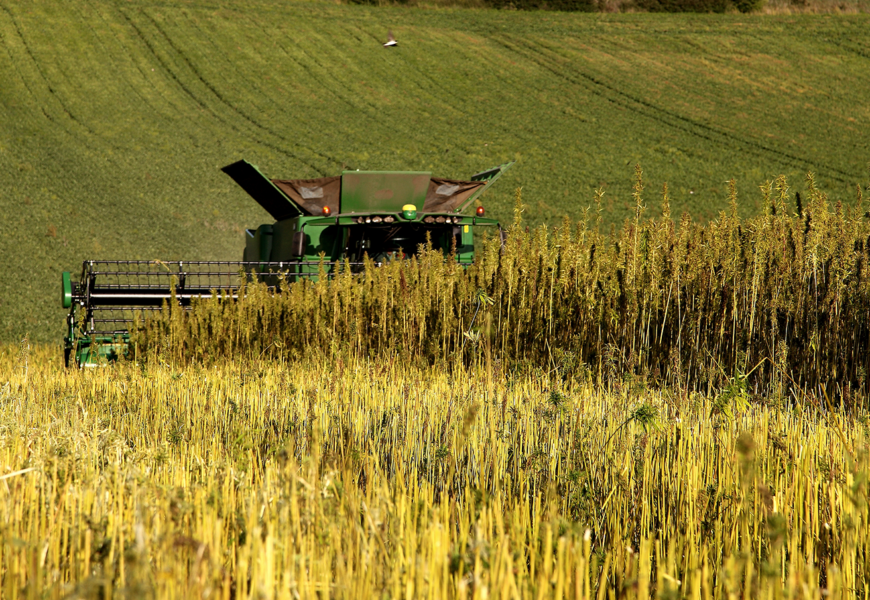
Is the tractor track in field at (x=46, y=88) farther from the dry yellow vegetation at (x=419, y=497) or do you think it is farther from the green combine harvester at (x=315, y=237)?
the dry yellow vegetation at (x=419, y=497)

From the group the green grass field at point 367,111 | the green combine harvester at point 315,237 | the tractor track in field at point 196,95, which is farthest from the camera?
the tractor track in field at point 196,95

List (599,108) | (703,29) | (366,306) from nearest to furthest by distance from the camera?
(366,306) < (599,108) < (703,29)

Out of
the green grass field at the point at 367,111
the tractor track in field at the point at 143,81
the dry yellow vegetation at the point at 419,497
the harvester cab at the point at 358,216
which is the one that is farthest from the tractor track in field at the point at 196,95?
the dry yellow vegetation at the point at 419,497

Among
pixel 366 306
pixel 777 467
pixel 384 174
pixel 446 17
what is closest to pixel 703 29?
pixel 446 17

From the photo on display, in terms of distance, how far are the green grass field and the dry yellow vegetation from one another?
512 inches

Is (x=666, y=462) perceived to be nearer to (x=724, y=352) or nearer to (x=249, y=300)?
(x=724, y=352)

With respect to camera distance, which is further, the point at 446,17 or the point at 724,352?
the point at 446,17

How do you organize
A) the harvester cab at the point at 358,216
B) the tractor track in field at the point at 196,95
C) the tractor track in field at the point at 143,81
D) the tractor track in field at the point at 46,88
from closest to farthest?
the harvester cab at the point at 358,216
the tractor track in field at the point at 196,95
the tractor track in field at the point at 46,88
the tractor track in field at the point at 143,81

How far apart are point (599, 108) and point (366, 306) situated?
110ft

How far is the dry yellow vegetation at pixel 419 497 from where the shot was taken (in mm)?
1841

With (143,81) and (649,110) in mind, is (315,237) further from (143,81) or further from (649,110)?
(649,110)

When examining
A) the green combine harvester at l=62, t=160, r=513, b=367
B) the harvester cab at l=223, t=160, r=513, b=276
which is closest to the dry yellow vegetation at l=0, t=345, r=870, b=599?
the green combine harvester at l=62, t=160, r=513, b=367

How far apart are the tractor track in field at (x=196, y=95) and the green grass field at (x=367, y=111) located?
0.13 metres

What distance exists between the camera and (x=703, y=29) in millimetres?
50500
